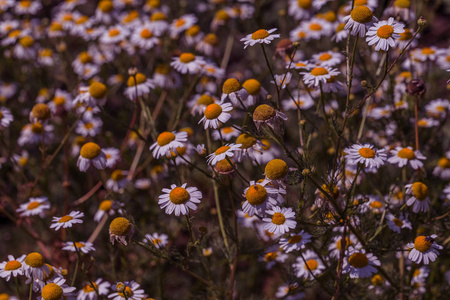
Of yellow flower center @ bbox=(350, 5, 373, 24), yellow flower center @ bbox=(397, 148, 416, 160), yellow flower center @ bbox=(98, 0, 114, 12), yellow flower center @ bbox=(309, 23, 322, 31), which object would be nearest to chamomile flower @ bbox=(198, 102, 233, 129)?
yellow flower center @ bbox=(350, 5, 373, 24)

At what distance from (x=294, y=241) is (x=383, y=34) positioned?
3.89 ft

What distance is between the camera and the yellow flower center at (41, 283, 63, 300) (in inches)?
86.2

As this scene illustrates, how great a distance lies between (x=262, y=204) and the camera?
2.18m

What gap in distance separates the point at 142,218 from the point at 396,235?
2.05 metres

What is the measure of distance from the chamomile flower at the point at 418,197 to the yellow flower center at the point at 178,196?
4.15ft

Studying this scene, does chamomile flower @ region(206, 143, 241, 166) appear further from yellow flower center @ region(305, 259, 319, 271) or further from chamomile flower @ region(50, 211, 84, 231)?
yellow flower center @ region(305, 259, 319, 271)

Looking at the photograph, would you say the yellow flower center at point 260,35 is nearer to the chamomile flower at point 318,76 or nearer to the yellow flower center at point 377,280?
the chamomile flower at point 318,76

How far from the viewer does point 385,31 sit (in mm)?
2297

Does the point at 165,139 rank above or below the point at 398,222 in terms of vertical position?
above

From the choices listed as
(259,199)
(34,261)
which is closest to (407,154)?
(259,199)

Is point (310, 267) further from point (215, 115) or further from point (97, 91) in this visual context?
point (97, 91)

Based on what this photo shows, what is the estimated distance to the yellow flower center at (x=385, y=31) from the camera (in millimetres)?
2289

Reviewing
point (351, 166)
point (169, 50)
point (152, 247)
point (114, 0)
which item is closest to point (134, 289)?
point (152, 247)

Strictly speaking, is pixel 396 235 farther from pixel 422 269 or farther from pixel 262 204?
pixel 262 204
